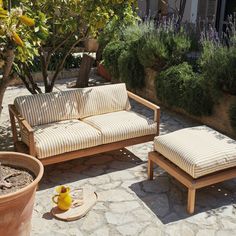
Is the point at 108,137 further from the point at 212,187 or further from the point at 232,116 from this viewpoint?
the point at 232,116

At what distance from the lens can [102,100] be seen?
6027 mm

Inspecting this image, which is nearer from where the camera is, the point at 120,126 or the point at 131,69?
the point at 120,126

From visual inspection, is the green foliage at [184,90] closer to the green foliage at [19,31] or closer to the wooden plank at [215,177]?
the wooden plank at [215,177]

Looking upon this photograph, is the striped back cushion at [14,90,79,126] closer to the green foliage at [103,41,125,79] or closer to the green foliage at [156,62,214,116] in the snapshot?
the green foliage at [156,62,214,116]

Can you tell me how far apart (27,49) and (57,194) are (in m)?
1.92

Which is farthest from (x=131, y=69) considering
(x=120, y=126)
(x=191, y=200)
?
(x=191, y=200)

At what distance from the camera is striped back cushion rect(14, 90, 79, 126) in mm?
5441

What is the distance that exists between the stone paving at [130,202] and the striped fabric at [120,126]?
473mm

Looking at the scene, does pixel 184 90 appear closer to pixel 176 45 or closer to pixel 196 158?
pixel 176 45

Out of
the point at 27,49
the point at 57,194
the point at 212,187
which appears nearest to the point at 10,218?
the point at 57,194

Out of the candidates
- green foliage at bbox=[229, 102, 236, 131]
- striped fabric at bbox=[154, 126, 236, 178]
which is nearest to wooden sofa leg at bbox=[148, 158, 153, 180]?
striped fabric at bbox=[154, 126, 236, 178]

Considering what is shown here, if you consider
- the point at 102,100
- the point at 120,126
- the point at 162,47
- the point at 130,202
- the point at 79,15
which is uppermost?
the point at 79,15

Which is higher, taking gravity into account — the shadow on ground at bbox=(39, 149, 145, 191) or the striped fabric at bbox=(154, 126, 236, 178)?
the striped fabric at bbox=(154, 126, 236, 178)

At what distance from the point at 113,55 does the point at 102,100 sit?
377 centimetres
